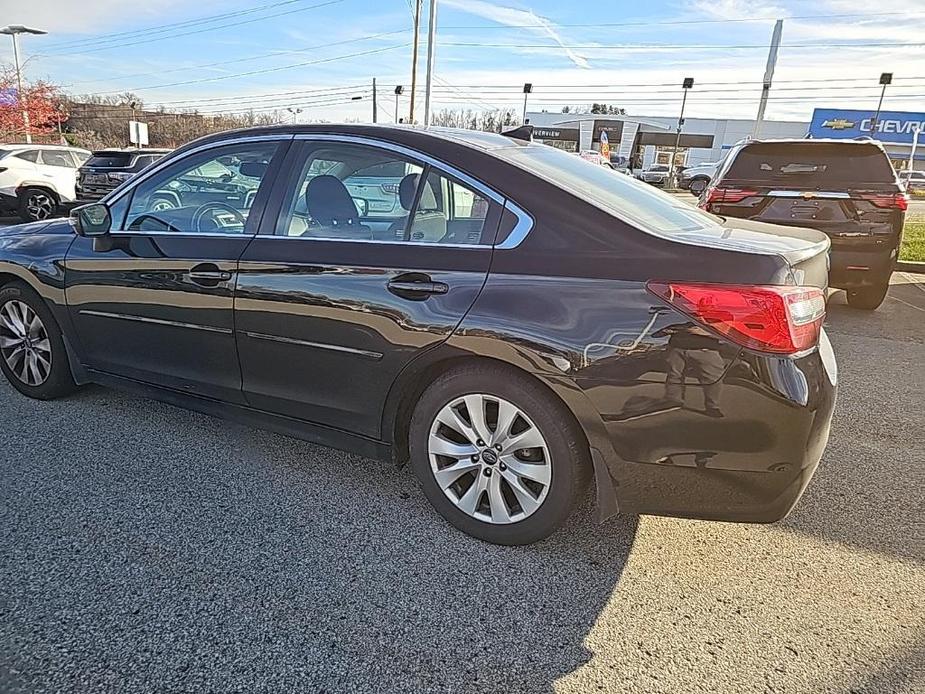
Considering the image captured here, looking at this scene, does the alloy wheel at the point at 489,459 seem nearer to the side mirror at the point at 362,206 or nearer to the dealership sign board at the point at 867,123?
the side mirror at the point at 362,206

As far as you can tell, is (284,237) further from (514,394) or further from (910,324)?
(910,324)

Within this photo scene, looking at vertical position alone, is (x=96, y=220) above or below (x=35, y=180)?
above

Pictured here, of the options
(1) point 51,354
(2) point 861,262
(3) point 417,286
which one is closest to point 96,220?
(1) point 51,354

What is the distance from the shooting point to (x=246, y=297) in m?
3.01

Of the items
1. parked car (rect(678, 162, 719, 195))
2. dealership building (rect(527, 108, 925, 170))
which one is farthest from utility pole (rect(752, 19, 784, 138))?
dealership building (rect(527, 108, 925, 170))

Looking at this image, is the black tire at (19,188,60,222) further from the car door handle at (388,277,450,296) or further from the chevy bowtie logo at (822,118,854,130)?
the chevy bowtie logo at (822,118,854,130)

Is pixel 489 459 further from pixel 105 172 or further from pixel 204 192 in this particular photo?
pixel 105 172

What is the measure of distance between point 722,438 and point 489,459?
88 centimetres

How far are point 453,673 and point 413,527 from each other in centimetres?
84

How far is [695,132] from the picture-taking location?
7206 cm

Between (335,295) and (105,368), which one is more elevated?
(335,295)

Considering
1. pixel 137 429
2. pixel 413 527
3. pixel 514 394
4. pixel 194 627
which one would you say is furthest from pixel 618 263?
pixel 137 429

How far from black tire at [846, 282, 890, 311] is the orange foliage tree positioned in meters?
32.4

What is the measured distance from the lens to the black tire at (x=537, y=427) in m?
2.45
